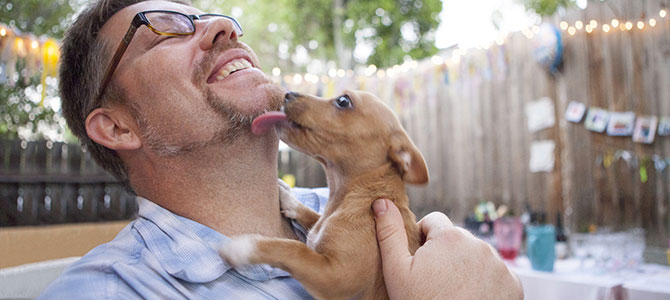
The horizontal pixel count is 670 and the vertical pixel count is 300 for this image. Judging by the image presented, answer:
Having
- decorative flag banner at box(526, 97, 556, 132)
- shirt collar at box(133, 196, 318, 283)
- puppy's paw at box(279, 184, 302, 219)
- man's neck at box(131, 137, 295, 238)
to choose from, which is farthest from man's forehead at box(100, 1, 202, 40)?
decorative flag banner at box(526, 97, 556, 132)

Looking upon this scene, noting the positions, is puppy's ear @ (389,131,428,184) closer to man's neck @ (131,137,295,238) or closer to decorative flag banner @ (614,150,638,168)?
man's neck @ (131,137,295,238)

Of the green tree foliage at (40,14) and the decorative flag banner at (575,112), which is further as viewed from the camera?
the green tree foliage at (40,14)

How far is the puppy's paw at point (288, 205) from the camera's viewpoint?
149cm

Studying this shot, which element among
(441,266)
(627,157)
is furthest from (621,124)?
(441,266)

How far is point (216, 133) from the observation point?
134 centimetres

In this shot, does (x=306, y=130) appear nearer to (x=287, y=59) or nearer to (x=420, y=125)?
(x=420, y=125)

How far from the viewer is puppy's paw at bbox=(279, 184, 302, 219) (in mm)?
1491

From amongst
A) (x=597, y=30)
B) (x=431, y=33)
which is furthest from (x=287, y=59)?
(x=597, y=30)

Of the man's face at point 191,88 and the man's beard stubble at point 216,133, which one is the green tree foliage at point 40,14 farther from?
the man's beard stubble at point 216,133

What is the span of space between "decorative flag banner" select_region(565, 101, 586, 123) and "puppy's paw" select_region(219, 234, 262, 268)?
4.28m

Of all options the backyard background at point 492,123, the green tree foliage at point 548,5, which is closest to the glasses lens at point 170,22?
the backyard background at point 492,123

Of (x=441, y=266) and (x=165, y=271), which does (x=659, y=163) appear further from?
(x=165, y=271)

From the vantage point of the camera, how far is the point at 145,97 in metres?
1.39

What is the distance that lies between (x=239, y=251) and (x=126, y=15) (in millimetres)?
943
